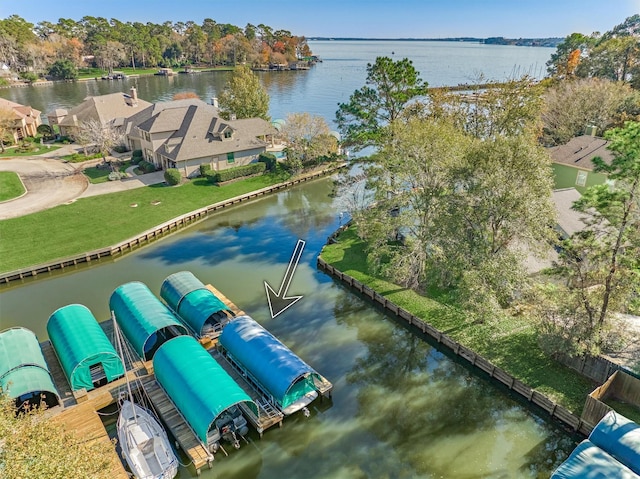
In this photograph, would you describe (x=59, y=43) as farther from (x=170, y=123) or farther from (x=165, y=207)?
(x=165, y=207)

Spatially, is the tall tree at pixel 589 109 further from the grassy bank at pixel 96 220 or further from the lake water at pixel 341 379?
the grassy bank at pixel 96 220

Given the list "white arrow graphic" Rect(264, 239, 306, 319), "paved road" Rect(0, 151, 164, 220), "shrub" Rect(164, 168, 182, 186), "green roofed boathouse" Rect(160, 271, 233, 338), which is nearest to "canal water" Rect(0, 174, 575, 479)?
"white arrow graphic" Rect(264, 239, 306, 319)

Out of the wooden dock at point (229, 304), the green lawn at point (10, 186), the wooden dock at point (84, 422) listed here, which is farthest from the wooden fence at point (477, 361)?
the green lawn at point (10, 186)

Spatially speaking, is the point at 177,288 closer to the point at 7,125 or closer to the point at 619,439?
the point at 619,439

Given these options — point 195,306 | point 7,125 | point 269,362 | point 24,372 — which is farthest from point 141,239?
point 7,125

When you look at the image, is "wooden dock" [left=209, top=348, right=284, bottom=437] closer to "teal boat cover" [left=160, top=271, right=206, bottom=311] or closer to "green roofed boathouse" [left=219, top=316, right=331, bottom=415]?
"green roofed boathouse" [left=219, top=316, right=331, bottom=415]

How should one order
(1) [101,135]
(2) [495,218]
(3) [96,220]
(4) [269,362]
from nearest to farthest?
(4) [269,362] → (2) [495,218] → (3) [96,220] → (1) [101,135]
